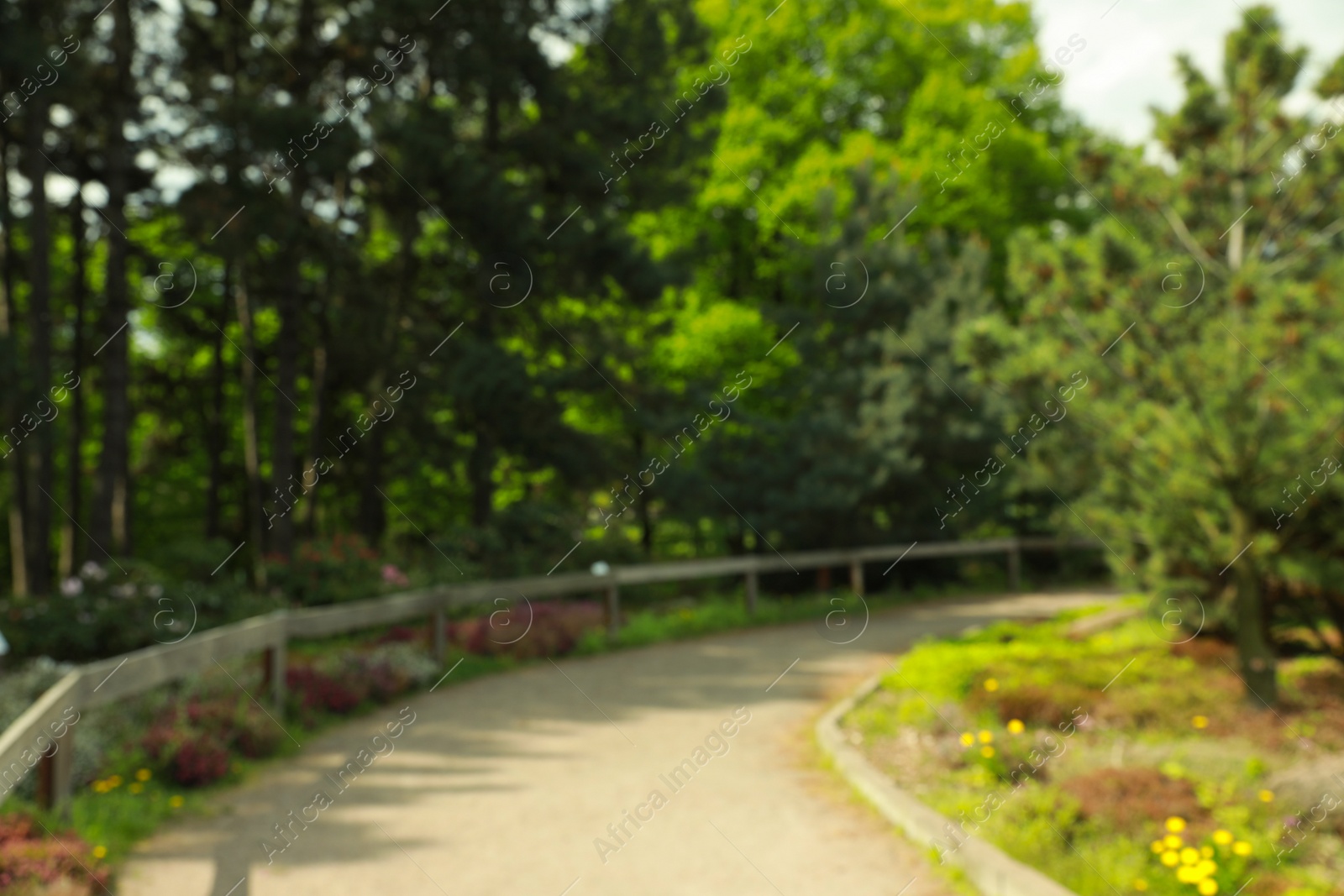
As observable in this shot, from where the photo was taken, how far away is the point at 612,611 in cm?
1546

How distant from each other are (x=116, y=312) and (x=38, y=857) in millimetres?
14548

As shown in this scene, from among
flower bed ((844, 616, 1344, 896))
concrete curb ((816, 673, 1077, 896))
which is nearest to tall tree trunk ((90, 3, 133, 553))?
flower bed ((844, 616, 1344, 896))

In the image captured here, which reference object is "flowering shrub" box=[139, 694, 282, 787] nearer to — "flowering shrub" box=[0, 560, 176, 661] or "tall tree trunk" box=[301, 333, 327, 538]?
"flowering shrub" box=[0, 560, 176, 661]

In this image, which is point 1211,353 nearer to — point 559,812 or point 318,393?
point 559,812

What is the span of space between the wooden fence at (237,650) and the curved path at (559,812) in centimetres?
77

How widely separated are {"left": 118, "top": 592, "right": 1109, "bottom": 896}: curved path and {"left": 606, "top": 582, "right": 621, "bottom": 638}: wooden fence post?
12.1 ft

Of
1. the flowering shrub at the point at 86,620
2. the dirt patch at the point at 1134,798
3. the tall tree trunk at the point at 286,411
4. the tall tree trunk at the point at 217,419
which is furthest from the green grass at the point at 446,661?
the tall tree trunk at the point at 217,419

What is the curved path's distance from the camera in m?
5.72

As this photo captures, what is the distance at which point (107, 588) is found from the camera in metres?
14.0

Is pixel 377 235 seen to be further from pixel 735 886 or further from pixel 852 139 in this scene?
pixel 735 886

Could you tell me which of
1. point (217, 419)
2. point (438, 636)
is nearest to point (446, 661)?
point (438, 636)

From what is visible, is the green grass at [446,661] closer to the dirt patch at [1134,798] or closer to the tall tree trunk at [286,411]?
the tall tree trunk at [286,411]

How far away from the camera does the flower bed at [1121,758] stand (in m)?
5.57

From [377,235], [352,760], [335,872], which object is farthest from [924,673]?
[377,235]
